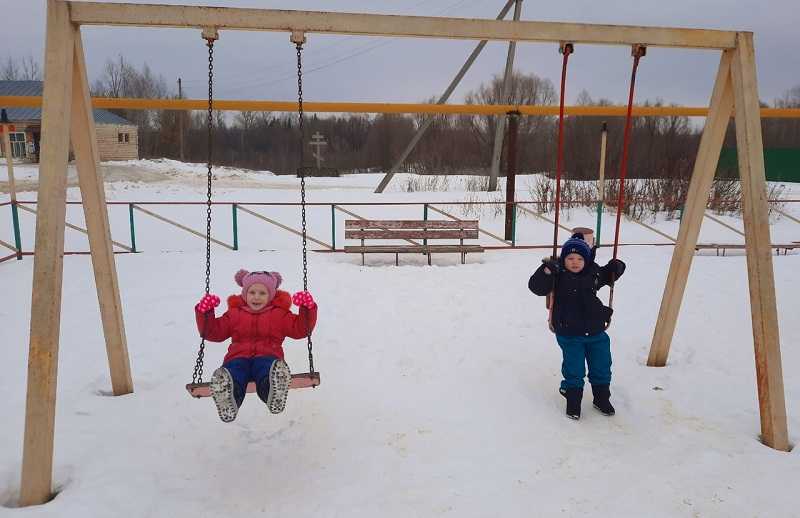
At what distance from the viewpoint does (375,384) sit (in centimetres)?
420

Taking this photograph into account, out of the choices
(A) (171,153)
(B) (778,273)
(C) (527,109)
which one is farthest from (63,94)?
(A) (171,153)

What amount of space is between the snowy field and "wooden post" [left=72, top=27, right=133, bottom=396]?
27 cm

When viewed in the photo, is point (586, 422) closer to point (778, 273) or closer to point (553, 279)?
point (553, 279)

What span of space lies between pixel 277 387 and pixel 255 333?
21.3 inches

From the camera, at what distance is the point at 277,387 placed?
2846mm

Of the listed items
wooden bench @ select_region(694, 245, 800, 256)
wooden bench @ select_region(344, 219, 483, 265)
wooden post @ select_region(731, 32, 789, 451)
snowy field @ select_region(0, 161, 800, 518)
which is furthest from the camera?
wooden bench @ select_region(694, 245, 800, 256)

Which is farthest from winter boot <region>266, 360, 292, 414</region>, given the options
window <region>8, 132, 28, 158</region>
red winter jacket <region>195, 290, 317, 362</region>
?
window <region>8, 132, 28, 158</region>

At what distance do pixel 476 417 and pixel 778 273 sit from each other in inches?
244

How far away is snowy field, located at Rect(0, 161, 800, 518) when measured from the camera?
283 centimetres

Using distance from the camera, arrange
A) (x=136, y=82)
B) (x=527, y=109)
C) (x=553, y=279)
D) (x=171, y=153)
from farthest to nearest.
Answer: (x=136, y=82), (x=171, y=153), (x=527, y=109), (x=553, y=279)

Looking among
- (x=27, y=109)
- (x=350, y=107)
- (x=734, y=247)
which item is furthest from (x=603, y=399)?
(x=27, y=109)

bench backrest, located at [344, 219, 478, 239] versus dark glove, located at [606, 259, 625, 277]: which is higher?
dark glove, located at [606, 259, 625, 277]

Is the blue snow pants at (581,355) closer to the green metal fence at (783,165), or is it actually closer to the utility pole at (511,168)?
the utility pole at (511,168)

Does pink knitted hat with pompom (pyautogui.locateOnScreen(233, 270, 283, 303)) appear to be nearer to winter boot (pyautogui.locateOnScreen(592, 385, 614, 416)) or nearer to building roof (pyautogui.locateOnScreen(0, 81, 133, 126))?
winter boot (pyautogui.locateOnScreen(592, 385, 614, 416))
